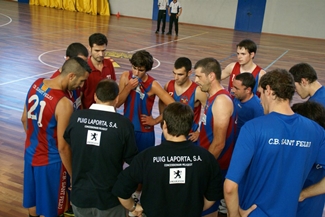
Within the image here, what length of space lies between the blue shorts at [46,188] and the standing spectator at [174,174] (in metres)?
1.08

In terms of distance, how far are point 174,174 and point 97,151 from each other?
29.1 inches

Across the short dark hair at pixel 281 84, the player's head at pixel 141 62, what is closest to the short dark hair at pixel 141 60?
the player's head at pixel 141 62

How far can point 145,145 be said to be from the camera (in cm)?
430

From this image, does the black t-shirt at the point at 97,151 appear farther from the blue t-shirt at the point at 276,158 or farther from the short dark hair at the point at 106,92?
the blue t-shirt at the point at 276,158

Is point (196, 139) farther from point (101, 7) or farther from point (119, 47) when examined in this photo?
point (101, 7)

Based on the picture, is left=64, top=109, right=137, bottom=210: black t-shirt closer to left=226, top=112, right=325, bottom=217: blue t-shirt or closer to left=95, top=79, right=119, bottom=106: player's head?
left=95, top=79, right=119, bottom=106: player's head

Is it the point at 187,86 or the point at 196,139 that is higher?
the point at 187,86

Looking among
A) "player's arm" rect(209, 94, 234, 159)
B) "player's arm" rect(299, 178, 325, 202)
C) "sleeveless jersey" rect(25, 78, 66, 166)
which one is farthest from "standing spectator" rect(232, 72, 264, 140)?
"sleeveless jersey" rect(25, 78, 66, 166)

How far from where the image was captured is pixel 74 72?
123 inches

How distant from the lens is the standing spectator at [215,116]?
3203 mm

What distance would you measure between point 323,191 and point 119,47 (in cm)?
1222

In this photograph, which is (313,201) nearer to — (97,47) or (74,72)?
(74,72)

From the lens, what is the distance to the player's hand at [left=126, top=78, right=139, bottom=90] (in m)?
3.97

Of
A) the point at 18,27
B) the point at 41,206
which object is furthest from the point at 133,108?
the point at 18,27
